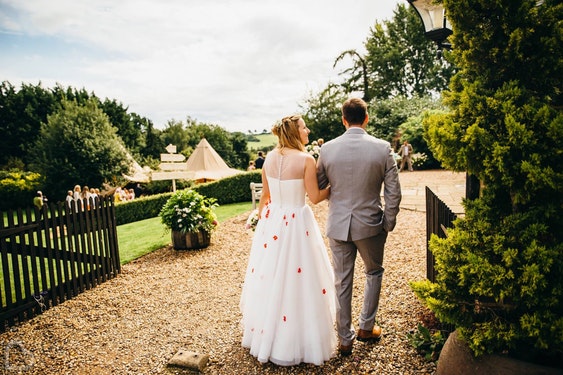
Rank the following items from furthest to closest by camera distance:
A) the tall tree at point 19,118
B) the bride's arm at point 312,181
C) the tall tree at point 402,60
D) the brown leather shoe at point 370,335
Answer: the tall tree at point 402,60, the tall tree at point 19,118, the brown leather shoe at point 370,335, the bride's arm at point 312,181

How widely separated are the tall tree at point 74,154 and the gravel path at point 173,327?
20.8 meters

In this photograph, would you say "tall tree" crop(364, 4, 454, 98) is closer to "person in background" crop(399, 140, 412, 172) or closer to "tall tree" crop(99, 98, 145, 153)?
"person in background" crop(399, 140, 412, 172)

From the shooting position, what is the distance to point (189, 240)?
767cm

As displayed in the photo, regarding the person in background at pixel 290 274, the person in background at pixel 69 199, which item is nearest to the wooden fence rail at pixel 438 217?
the person in background at pixel 290 274

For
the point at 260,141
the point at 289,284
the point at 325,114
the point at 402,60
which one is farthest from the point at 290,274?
the point at 260,141

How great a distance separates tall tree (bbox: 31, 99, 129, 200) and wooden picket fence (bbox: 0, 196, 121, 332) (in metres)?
20.7

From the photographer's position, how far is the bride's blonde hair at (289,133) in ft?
10.5

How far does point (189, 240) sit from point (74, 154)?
2099 cm

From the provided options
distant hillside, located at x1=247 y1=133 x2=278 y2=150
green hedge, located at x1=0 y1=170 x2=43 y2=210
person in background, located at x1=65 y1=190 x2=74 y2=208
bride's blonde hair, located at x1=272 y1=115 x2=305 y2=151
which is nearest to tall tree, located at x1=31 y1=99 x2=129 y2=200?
green hedge, located at x1=0 y1=170 x2=43 y2=210

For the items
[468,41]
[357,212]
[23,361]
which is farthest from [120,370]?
[468,41]

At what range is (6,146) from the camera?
34062 mm

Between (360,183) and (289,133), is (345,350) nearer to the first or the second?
(360,183)

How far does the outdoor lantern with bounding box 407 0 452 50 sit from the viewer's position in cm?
412

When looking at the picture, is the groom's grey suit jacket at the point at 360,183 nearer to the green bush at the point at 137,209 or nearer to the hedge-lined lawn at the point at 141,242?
the hedge-lined lawn at the point at 141,242
